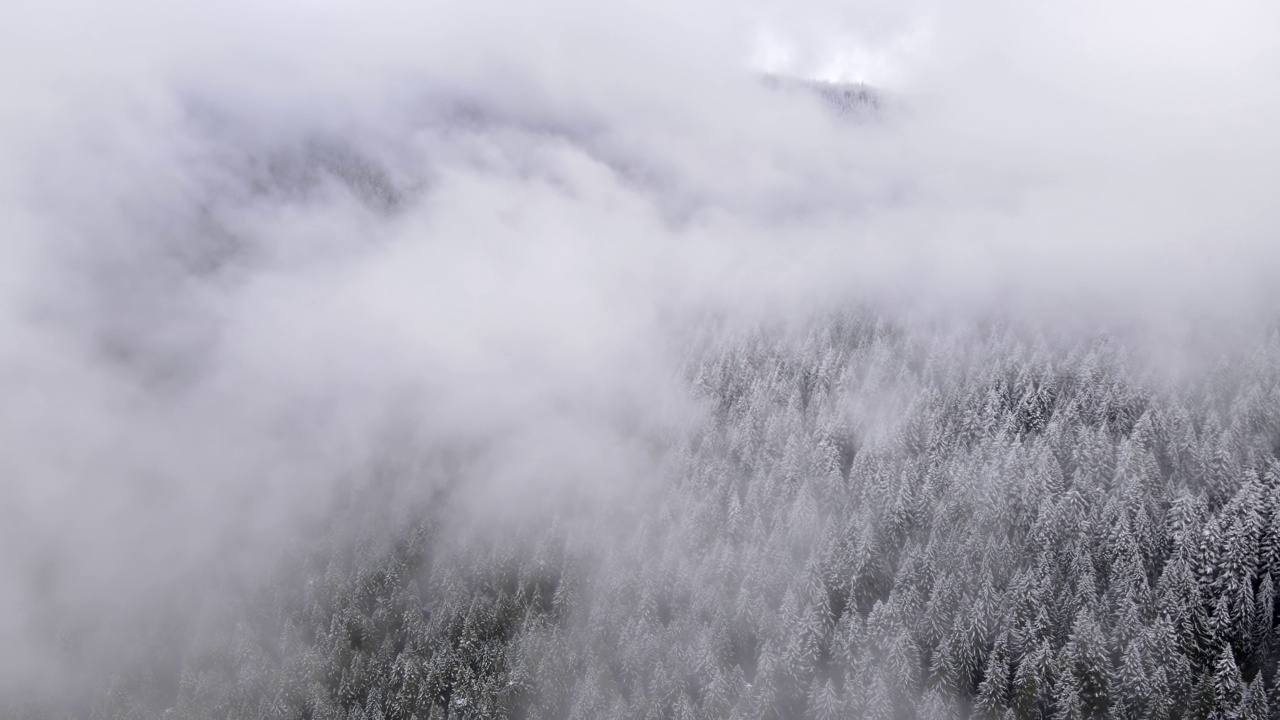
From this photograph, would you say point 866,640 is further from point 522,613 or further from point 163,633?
point 163,633

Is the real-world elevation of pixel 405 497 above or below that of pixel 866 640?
below

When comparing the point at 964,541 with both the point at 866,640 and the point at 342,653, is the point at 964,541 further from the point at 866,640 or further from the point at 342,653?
the point at 342,653

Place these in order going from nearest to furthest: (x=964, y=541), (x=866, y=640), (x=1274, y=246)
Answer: (x=866, y=640)
(x=964, y=541)
(x=1274, y=246)

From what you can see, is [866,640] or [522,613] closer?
[866,640]

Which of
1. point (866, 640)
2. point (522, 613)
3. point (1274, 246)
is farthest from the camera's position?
point (1274, 246)

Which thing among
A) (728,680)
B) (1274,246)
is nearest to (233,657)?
(728,680)

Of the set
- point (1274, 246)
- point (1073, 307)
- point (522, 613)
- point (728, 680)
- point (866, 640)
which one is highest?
point (1274, 246)

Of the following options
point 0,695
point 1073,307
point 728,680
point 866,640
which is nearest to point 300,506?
point 0,695
